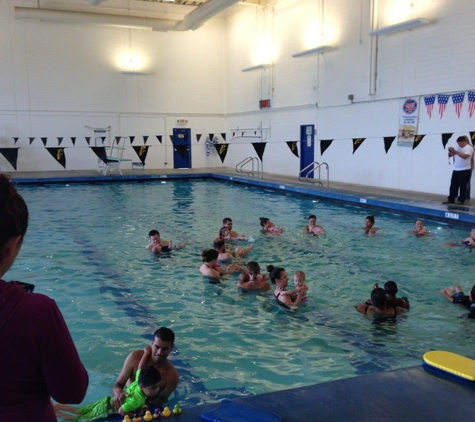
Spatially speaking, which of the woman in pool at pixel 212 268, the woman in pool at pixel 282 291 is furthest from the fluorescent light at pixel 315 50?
the woman in pool at pixel 282 291

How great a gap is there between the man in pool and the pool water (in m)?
0.18

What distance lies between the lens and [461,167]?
1075 centimetres

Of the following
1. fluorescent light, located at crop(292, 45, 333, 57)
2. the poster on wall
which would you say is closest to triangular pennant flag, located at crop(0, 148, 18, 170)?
fluorescent light, located at crop(292, 45, 333, 57)

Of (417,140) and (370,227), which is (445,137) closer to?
(417,140)

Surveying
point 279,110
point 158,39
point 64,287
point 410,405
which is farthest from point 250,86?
point 410,405

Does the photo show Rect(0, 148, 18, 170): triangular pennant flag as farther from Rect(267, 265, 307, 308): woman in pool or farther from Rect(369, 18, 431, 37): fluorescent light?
Rect(267, 265, 307, 308): woman in pool

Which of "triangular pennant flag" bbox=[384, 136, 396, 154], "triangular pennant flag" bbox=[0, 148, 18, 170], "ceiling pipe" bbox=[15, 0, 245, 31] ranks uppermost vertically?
"ceiling pipe" bbox=[15, 0, 245, 31]

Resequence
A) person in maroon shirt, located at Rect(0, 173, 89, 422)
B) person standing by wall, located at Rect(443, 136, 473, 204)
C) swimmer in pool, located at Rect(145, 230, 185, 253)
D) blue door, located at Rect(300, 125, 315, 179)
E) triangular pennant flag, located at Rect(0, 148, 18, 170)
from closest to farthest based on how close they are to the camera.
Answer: person in maroon shirt, located at Rect(0, 173, 89, 422) → swimmer in pool, located at Rect(145, 230, 185, 253) → person standing by wall, located at Rect(443, 136, 473, 204) → triangular pennant flag, located at Rect(0, 148, 18, 170) → blue door, located at Rect(300, 125, 315, 179)

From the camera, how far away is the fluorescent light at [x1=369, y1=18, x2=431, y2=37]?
1221cm

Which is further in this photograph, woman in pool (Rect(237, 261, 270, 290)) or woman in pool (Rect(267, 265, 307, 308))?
woman in pool (Rect(237, 261, 270, 290))

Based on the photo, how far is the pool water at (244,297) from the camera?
4.00 metres

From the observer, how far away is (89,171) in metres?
21.5

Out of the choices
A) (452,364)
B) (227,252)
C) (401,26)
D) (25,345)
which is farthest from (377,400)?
(401,26)

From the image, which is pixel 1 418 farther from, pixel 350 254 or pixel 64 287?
pixel 350 254
